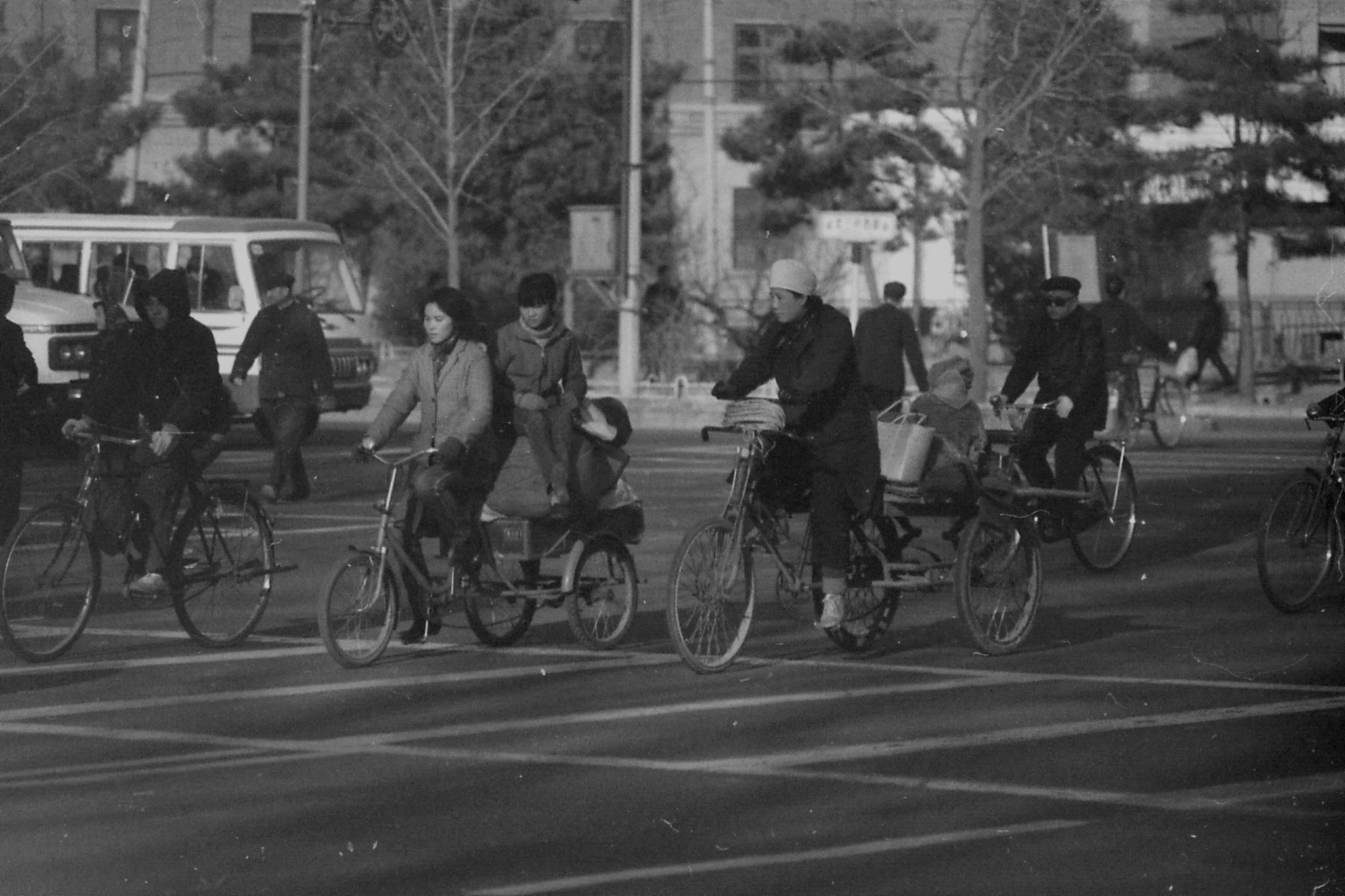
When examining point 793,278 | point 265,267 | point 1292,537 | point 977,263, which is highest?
point 977,263

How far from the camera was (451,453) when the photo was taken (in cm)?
1046

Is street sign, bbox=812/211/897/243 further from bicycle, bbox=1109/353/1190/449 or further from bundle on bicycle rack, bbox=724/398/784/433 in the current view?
bundle on bicycle rack, bbox=724/398/784/433

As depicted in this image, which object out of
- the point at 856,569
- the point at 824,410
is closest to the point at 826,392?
the point at 824,410

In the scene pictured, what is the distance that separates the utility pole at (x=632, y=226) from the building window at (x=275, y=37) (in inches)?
508

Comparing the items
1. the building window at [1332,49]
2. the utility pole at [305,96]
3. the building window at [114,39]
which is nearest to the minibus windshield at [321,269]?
the utility pole at [305,96]

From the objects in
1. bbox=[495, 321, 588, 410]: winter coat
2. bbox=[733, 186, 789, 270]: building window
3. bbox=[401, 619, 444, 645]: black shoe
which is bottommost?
bbox=[401, 619, 444, 645]: black shoe

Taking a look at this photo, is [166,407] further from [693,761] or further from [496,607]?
[693,761]

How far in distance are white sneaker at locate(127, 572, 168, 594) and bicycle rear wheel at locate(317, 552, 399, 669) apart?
100 cm

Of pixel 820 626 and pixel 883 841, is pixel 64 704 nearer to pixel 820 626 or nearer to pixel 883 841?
pixel 820 626

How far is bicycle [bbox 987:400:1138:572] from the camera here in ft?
45.3

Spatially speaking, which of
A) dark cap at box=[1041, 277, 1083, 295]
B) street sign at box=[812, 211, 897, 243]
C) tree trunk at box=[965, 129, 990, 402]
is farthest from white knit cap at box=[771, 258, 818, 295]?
tree trunk at box=[965, 129, 990, 402]

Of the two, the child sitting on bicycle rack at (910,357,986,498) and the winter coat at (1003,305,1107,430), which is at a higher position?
the winter coat at (1003,305,1107,430)

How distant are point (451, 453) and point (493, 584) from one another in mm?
738

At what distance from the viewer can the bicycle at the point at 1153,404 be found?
2417 cm
